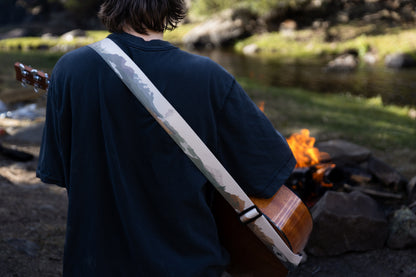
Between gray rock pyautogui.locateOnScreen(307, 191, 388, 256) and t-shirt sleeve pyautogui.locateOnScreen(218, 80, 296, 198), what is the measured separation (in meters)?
1.80

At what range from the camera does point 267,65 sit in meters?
17.6

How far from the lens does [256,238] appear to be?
185cm

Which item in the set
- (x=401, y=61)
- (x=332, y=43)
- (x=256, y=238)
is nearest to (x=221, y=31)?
(x=332, y=43)

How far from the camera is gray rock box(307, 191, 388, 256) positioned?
3.21 m

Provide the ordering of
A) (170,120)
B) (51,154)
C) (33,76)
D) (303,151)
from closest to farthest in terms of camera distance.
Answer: (170,120) < (51,154) < (33,76) < (303,151)

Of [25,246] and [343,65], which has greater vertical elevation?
[25,246]

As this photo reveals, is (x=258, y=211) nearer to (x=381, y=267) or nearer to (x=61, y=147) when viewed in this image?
(x=61, y=147)

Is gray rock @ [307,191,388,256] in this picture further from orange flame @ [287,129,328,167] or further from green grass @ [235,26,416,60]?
green grass @ [235,26,416,60]

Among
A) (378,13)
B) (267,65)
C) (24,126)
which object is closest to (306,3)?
(378,13)

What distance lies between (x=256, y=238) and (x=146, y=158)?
0.73 m

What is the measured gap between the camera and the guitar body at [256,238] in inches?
70.9

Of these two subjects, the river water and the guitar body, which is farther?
the river water

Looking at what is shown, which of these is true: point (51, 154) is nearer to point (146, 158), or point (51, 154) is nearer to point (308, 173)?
point (146, 158)

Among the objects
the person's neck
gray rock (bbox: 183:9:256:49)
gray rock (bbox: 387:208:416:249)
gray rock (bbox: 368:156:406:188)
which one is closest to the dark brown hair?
the person's neck
